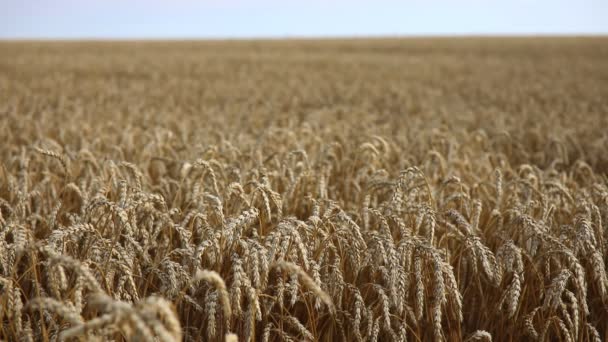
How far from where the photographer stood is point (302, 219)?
3016mm

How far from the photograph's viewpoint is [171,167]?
13.1 ft

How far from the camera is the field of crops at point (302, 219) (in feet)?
5.88

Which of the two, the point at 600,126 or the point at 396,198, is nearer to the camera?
the point at 396,198

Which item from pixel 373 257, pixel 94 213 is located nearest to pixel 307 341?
pixel 373 257

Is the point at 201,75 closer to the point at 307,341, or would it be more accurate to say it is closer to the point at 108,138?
the point at 108,138

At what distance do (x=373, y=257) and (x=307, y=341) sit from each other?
44 centimetres

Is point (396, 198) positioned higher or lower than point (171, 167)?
higher

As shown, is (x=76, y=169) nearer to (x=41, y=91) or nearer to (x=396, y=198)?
(x=396, y=198)

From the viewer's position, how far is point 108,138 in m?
4.77

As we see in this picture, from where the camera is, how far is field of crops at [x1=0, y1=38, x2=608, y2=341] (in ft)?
5.88

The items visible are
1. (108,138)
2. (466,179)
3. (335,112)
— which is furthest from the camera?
(335,112)

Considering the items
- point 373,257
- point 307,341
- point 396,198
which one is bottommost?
point 307,341

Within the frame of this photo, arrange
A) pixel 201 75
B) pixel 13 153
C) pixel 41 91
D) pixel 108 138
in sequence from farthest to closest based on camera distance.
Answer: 1. pixel 201 75
2. pixel 41 91
3. pixel 108 138
4. pixel 13 153

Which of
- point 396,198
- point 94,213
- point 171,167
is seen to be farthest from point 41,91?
point 396,198
